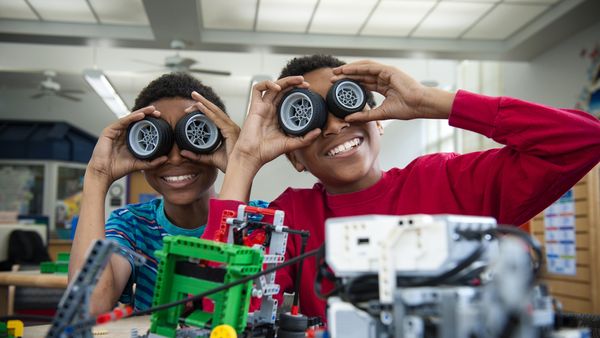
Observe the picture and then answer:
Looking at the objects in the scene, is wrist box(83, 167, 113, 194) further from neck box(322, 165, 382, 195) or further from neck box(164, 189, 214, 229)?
neck box(322, 165, 382, 195)

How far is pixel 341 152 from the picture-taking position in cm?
155

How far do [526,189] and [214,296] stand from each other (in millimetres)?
888

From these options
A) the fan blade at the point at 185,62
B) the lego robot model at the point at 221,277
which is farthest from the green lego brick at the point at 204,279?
the fan blade at the point at 185,62

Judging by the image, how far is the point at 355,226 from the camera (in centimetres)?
82

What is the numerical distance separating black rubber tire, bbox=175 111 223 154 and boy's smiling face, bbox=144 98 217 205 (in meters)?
0.08

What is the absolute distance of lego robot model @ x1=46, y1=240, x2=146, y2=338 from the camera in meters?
0.84

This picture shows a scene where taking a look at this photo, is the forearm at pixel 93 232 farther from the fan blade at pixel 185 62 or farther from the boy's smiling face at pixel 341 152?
the fan blade at pixel 185 62

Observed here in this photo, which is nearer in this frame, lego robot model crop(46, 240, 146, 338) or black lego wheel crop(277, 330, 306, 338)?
lego robot model crop(46, 240, 146, 338)

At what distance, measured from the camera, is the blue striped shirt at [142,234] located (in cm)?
167

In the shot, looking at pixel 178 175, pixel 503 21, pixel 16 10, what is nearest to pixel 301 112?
pixel 178 175

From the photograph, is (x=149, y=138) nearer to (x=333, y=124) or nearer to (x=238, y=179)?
(x=238, y=179)

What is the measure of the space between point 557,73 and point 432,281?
265 inches

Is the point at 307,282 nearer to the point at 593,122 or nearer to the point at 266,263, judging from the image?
the point at 266,263

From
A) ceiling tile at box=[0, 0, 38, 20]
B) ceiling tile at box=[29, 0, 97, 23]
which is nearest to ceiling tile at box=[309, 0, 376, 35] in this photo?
ceiling tile at box=[29, 0, 97, 23]
